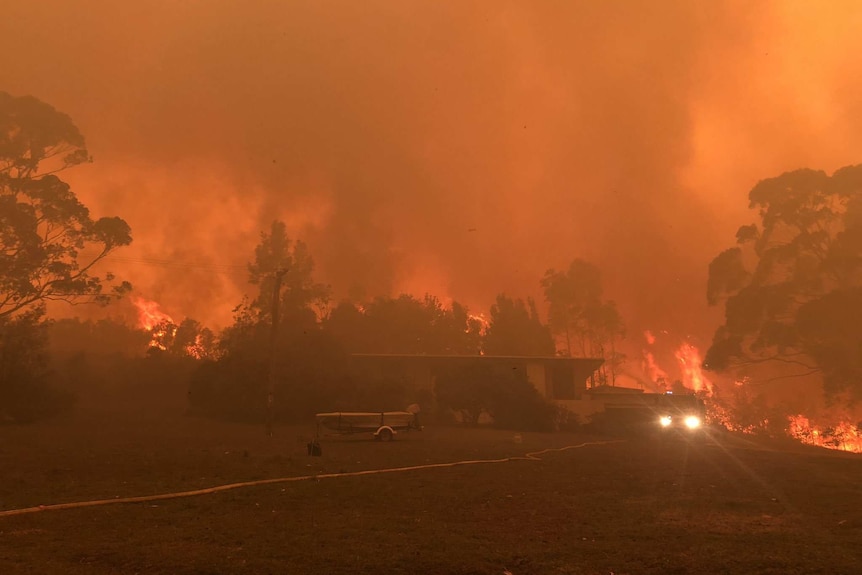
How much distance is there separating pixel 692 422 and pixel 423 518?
3988cm

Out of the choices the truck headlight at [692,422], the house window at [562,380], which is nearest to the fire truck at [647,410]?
the truck headlight at [692,422]

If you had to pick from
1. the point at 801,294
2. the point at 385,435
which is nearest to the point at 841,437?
the point at 801,294

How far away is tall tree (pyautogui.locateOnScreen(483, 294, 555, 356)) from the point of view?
88.6 m

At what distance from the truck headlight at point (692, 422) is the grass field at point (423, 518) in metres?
24.4

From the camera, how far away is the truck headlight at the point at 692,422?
4385cm

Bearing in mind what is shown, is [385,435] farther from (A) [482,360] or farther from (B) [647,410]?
(B) [647,410]

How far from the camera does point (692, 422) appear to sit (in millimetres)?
44312

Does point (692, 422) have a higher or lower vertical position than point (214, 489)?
higher

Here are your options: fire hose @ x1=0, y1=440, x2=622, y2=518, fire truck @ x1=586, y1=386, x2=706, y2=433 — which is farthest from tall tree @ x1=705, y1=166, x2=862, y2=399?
fire hose @ x1=0, y1=440, x2=622, y2=518

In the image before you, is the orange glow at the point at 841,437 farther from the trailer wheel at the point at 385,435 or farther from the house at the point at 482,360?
the trailer wheel at the point at 385,435

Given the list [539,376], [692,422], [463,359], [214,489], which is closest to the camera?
[214,489]

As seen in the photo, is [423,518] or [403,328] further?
[403,328]

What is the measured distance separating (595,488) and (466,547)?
296 inches

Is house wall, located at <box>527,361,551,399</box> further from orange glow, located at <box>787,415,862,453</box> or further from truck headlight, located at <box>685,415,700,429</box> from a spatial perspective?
orange glow, located at <box>787,415,862,453</box>
